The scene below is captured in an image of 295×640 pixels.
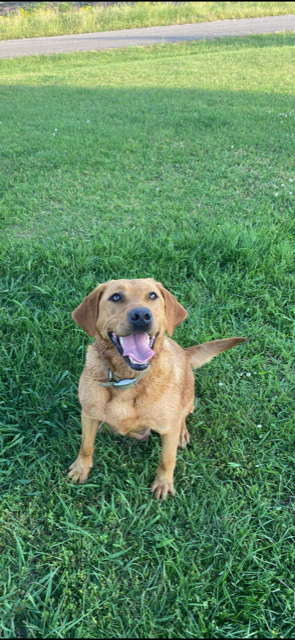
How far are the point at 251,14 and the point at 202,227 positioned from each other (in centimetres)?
2083

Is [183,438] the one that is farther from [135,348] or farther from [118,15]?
[118,15]

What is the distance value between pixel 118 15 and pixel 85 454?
21563 mm

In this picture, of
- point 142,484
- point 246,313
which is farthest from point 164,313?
point 246,313

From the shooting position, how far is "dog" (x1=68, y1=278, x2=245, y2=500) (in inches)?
78.9

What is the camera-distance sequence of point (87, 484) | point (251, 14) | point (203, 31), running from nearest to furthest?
point (87, 484) < point (203, 31) < point (251, 14)

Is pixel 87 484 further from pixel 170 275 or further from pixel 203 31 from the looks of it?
pixel 203 31

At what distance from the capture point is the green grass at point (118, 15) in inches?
610

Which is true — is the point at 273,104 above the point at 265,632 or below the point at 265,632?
above

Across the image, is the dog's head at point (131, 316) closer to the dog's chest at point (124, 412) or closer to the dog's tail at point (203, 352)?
the dog's chest at point (124, 412)

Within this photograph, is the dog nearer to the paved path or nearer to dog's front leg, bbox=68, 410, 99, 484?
dog's front leg, bbox=68, 410, 99, 484

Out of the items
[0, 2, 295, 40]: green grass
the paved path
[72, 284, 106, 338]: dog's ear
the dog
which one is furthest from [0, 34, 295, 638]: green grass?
[0, 2, 295, 40]: green grass

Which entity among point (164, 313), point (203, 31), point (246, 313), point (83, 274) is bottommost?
point (246, 313)

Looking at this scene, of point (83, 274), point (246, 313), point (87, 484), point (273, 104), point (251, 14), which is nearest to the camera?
point (87, 484)

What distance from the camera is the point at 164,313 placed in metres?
2.27
